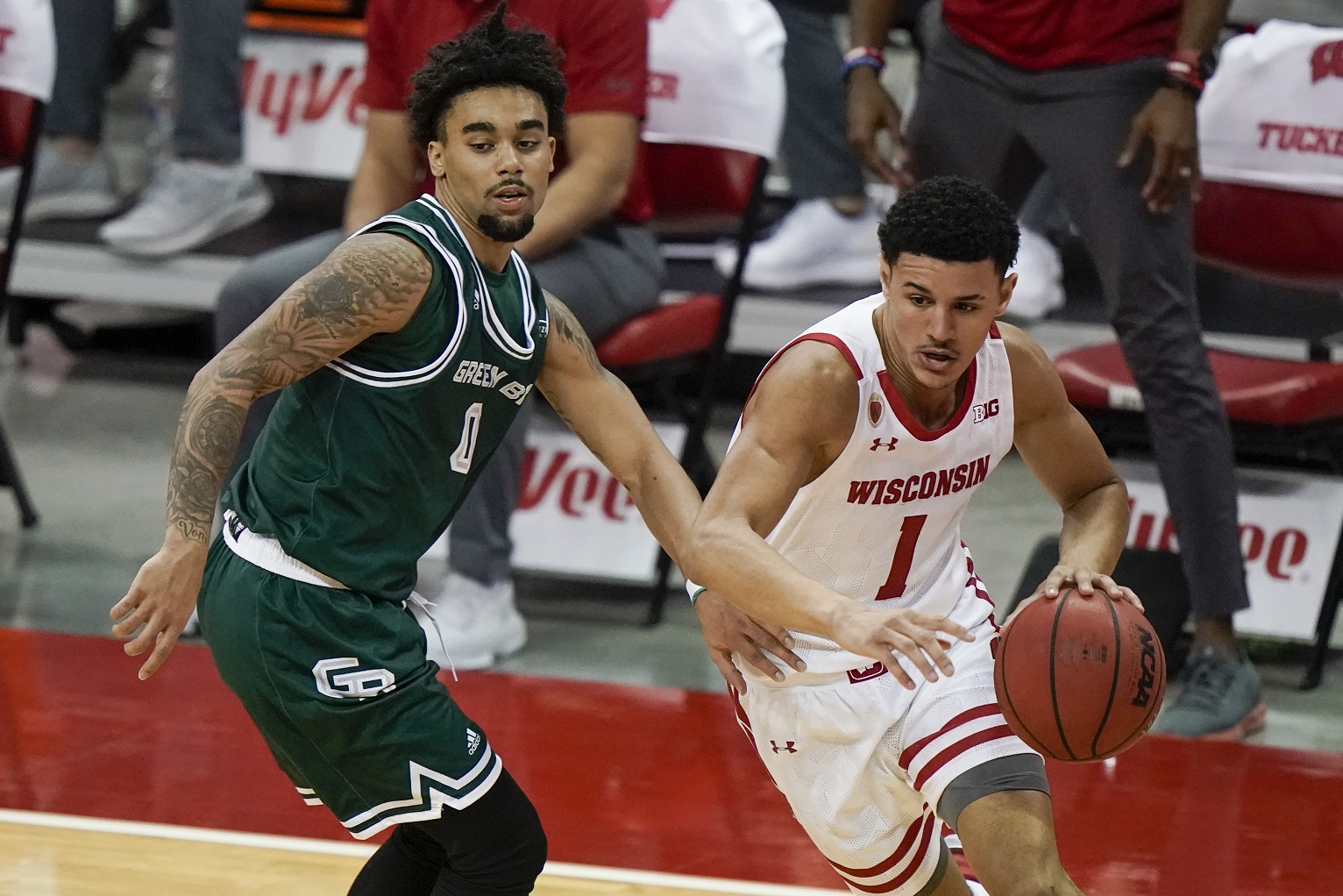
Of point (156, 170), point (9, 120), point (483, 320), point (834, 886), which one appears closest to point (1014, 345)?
point (483, 320)

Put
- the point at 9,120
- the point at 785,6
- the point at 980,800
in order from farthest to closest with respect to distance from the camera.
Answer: the point at 785,6 → the point at 9,120 → the point at 980,800

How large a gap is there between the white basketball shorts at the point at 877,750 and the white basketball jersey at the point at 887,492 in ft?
0.23

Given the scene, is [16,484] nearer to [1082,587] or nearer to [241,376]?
[241,376]

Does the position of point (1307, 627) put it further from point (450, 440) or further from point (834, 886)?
point (450, 440)

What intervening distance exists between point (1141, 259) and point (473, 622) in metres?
1.93

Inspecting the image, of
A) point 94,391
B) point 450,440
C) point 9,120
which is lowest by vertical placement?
point 94,391

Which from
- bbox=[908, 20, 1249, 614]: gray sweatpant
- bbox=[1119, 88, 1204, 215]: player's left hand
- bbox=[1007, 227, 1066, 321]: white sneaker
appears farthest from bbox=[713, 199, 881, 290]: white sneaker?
bbox=[1119, 88, 1204, 215]: player's left hand

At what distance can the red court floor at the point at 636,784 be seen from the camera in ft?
12.7

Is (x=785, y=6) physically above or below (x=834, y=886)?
above

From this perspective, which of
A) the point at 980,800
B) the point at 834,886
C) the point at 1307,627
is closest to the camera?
the point at 980,800

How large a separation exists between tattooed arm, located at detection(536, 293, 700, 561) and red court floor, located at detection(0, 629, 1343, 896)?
3.17 ft

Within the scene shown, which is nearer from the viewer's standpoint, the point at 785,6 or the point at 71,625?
the point at 71,625

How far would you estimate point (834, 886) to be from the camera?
3711 mm

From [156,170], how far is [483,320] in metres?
4.66
